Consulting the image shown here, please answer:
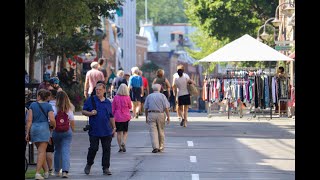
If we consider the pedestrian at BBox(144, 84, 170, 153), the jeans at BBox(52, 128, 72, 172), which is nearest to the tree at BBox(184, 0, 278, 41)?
the pedestrian at BBox(144, 84, 170, 153)

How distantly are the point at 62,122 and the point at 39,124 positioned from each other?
1.64 feet

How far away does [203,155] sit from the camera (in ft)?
70.9

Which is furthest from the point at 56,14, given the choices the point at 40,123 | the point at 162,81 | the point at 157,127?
the point at 40,123

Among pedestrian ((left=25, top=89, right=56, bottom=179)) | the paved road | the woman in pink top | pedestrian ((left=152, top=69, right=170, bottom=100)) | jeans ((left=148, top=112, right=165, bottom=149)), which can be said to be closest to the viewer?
pedestrian ((left=25, top=89, right=56, bottom=179))

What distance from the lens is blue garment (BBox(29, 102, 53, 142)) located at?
56.7 feet

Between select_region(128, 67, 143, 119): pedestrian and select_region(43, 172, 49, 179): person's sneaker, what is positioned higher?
select_region(128, 67, 143, 119): pedestrian

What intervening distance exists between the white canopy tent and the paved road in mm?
2541

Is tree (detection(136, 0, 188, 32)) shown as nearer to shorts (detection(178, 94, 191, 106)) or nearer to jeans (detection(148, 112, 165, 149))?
shorts (detection(178, 94, 191, 106))

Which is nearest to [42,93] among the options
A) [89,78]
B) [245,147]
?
[245,147]

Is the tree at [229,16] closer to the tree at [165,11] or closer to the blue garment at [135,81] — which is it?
the blue garment at [135,81]

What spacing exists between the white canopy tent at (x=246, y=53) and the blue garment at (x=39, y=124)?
54.5 feet

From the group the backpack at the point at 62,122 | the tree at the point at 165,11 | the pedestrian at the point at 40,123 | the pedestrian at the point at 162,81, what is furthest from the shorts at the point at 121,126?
the tree at the point at 165,11
